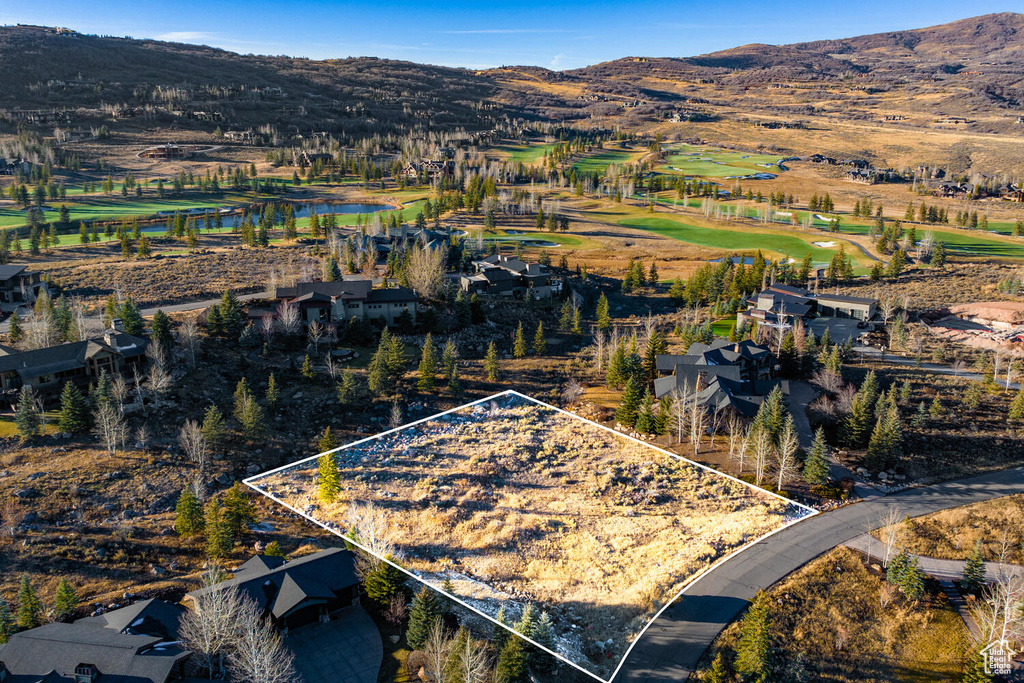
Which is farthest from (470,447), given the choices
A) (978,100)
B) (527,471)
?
(978,100)

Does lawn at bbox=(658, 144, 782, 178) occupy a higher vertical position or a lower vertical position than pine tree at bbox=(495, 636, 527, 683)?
higher

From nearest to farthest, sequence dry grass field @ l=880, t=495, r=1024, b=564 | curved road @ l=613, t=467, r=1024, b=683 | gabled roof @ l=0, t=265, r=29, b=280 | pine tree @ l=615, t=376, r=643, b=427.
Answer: curved road @ l=613, t=467, r=1024, b=683 < dry grass field @ l=880, t=495, r=1024, b=564 < pine tree @ l=615, t=376, r=643, b=427 < gabled roof @ l=0, t=265, r=29, b=280

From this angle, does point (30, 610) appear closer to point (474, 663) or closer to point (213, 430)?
point (213, 430)

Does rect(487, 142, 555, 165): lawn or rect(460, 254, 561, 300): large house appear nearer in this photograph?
rect(460, 254, 561, 300): large house

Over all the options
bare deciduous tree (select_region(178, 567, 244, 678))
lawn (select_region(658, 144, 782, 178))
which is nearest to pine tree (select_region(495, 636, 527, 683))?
bare deciduous tree (select_region(178, 567, 244, 678))

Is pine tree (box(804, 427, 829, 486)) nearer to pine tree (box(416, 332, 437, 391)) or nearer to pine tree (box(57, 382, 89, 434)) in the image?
pine tree (box(416, 332, 437, 391))

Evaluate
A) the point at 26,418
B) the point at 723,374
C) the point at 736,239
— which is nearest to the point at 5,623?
the point at 26,418

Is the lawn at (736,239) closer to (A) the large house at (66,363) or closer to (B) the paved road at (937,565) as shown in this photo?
(B) the paved road at (937,565)
